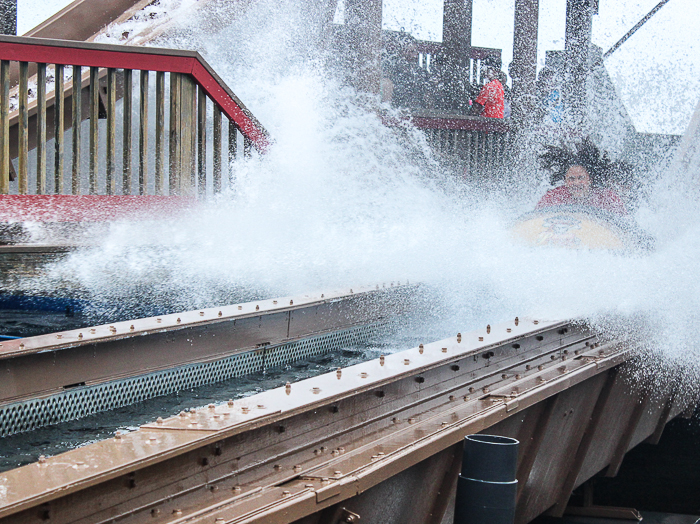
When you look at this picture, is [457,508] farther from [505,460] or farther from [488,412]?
[488,412]

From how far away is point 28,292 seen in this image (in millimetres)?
5180

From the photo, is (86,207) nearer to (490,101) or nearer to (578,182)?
(578,182)

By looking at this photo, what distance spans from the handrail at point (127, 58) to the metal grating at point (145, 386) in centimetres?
197

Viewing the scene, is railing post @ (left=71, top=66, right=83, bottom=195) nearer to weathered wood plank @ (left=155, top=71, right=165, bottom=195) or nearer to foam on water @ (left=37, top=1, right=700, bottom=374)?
foam on water @ (left=37, top=1, right=700, bottom=374)

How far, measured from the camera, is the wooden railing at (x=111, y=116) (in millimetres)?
4766

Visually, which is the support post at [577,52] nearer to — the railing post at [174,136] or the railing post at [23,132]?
the railing post at [174,136]

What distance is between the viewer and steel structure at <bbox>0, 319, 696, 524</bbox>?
162 centimetres

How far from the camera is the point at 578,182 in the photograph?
7.08 metres

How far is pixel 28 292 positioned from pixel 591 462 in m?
3.57

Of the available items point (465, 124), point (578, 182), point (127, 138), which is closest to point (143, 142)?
point (127, 138)

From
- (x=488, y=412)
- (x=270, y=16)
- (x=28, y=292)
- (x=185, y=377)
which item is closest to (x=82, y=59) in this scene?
(x=28, y=292)

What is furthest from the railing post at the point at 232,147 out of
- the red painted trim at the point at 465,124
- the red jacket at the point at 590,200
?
the red painted trim at the point at 465,124

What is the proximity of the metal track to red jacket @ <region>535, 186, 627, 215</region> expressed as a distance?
3848 mm

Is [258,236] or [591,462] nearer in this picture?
[591,462]
